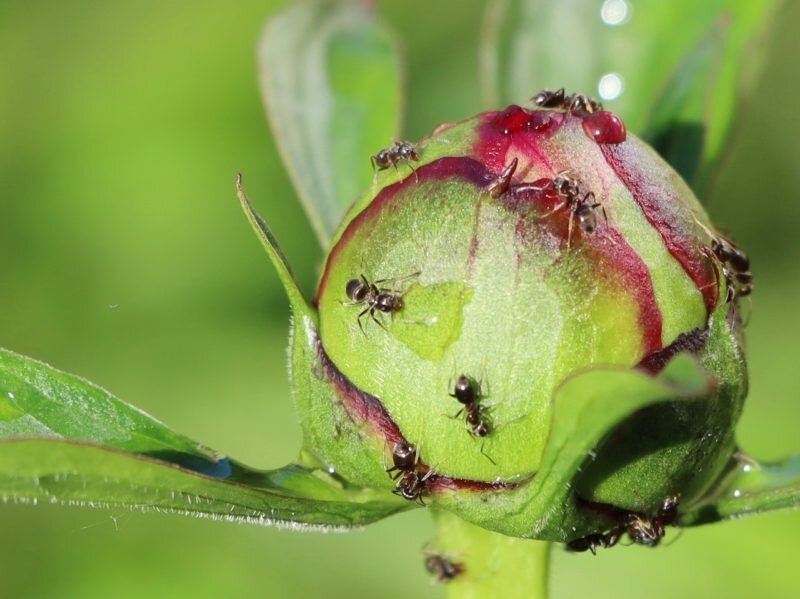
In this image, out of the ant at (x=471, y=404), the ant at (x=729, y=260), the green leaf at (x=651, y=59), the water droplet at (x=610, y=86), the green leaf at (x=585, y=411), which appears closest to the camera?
the green leaf at (x=585, y=411)

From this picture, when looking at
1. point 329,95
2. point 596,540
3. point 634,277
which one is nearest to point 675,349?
point 634,277

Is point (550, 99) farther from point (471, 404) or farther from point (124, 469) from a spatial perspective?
point (124, 469)

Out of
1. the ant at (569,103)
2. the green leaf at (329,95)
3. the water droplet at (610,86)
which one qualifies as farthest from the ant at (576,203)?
the water droplet at (610,86)

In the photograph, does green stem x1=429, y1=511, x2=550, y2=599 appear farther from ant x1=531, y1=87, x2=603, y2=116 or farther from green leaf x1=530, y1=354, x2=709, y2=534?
ant x1=531, y1=87, x2=603, y2=116

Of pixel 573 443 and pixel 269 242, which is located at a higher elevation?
pixel 269 242

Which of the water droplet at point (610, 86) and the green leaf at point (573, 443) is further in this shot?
the water droplet at point (610, 86)

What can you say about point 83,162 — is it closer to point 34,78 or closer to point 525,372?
point 34,78

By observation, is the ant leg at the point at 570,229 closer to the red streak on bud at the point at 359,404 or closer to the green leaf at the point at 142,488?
the red streak on bud at the point at 359,404

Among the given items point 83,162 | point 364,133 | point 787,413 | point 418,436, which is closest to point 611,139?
point 418,436
